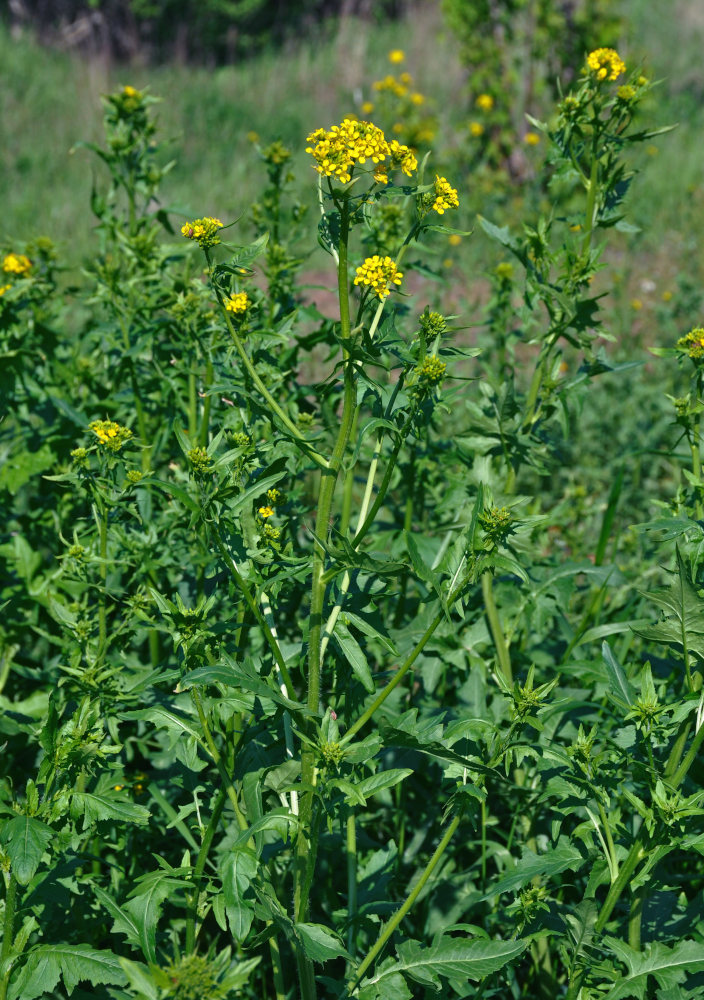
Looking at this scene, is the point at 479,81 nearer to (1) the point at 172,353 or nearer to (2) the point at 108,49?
(2) the point at 108,49

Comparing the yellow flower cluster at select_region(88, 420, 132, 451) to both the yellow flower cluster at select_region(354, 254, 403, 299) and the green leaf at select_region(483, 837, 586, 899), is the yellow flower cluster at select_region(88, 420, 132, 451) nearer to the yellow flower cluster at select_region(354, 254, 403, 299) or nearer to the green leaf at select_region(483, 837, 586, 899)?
the yellow flower cluster at select_region(354, 254, 403, 299)

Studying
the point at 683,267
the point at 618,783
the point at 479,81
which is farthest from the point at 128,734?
the point at 479,81

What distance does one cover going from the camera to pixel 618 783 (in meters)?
2.07

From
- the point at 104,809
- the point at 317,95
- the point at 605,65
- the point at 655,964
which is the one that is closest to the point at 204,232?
the point at 104,809

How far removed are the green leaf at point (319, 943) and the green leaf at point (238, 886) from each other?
0.10 m

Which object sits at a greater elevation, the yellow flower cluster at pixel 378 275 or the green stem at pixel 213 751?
the yellow flower cluster at pixel 378 275

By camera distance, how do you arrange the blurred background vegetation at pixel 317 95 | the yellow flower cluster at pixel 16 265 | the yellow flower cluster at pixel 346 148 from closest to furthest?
the yellow flower cluster at pixel 346 148, the yellow flower cluster at pixel 16 265, the blurred background vegetation at pixel 317 95

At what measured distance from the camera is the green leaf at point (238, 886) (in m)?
1.71

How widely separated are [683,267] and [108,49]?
9.58 m

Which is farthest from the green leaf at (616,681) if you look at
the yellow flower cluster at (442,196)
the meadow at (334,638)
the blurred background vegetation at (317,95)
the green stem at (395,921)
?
the blurred background vegetation at (317,95)

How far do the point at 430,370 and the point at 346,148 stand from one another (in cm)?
44

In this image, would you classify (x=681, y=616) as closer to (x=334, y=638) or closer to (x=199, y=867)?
(x=334, y=638)

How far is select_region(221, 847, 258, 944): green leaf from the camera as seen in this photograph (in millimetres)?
1709

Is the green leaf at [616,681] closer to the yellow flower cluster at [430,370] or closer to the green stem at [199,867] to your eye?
the yellow flower cluster at [430,370]
